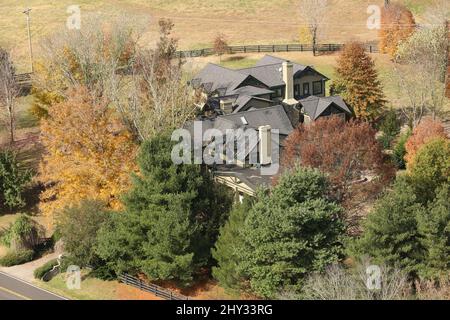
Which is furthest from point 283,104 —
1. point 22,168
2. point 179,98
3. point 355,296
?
point 355,296

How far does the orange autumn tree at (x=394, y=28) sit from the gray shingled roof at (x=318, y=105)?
79.6 ft

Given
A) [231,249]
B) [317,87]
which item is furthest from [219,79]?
[231,249]

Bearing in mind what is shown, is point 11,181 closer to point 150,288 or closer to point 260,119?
point 150,288

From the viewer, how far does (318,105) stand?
64250 mm

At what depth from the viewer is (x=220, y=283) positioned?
4109 centimetres

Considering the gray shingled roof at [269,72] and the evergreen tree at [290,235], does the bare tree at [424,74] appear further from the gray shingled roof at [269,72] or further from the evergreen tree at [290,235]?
the evergreen tree at [290,235]

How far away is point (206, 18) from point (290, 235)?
3285 inches

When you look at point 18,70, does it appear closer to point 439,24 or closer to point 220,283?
point 439,24

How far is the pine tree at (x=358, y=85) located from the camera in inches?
2726

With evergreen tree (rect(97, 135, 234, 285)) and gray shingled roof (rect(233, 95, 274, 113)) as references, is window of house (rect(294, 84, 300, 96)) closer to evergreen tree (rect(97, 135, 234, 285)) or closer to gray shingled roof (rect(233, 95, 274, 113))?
gray shingled roof (rect(233, 95, 274, 113))

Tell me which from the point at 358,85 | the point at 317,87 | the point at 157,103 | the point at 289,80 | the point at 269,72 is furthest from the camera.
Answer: the point at 317,87

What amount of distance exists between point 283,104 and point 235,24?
53.9 meters

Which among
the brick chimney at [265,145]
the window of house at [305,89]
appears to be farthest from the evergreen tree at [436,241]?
the window of house at [305,89]

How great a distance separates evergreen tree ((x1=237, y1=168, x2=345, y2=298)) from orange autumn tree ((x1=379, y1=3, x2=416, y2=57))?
2049 inches
